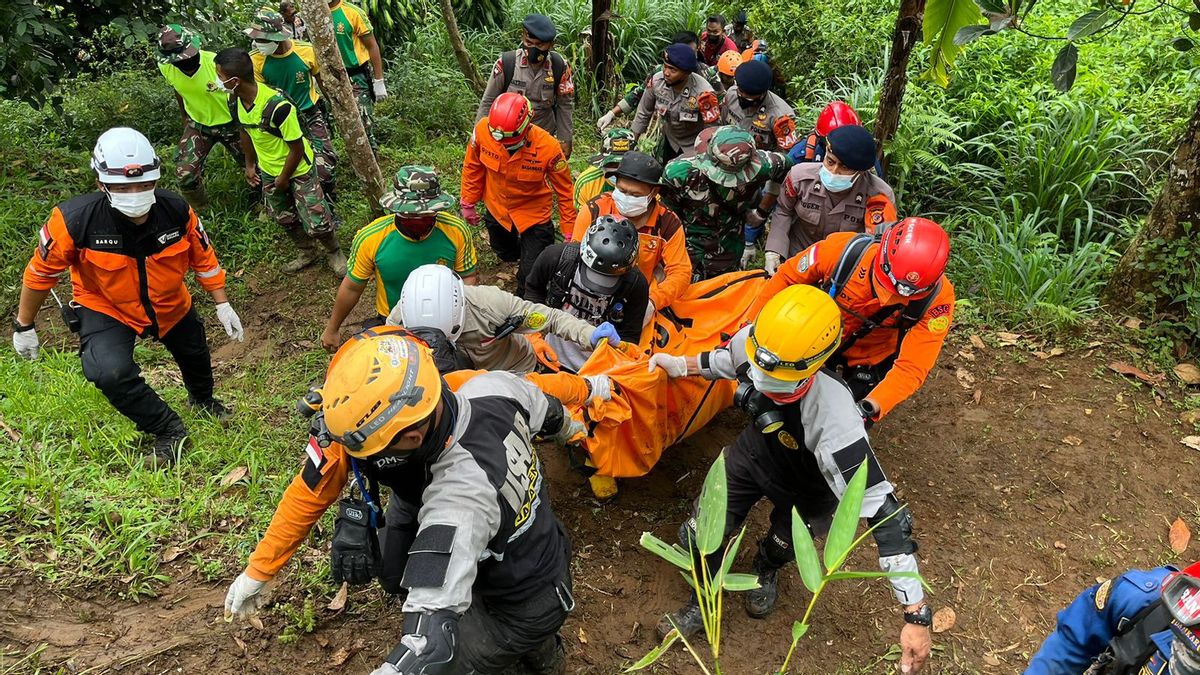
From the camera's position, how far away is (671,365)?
3.78 meters

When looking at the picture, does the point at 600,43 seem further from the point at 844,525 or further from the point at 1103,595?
the point at 844,525

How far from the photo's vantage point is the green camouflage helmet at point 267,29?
6582mm

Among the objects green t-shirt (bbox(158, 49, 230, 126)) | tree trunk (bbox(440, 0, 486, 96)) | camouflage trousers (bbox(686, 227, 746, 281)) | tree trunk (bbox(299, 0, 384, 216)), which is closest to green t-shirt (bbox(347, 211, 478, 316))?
tree trunk (bbox(299, 0, 384, 216))

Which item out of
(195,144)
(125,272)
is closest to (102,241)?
(125,272)

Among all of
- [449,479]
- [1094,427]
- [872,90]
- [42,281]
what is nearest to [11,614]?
[42,281]

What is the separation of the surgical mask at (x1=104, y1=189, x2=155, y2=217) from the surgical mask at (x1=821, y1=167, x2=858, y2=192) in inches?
147

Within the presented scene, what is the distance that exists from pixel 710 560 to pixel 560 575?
3.42 feet

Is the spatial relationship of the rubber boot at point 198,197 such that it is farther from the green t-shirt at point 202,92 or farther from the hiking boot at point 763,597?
the hiking boot at point 763,597

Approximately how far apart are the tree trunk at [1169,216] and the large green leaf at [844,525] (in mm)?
4747

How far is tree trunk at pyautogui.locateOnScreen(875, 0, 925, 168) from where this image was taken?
4.89 meters

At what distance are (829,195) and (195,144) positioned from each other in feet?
17.1

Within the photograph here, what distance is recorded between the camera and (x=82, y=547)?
3.56 m

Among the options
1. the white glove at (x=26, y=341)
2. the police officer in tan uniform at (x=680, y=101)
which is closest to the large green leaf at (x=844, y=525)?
the white glove at (x=26, y=341)

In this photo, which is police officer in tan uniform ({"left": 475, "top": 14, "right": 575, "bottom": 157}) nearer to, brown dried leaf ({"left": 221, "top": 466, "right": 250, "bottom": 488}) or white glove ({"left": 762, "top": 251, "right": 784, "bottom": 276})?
white glove ({"left": 762, "top": 251, "right": 784, "bottom": 276})
